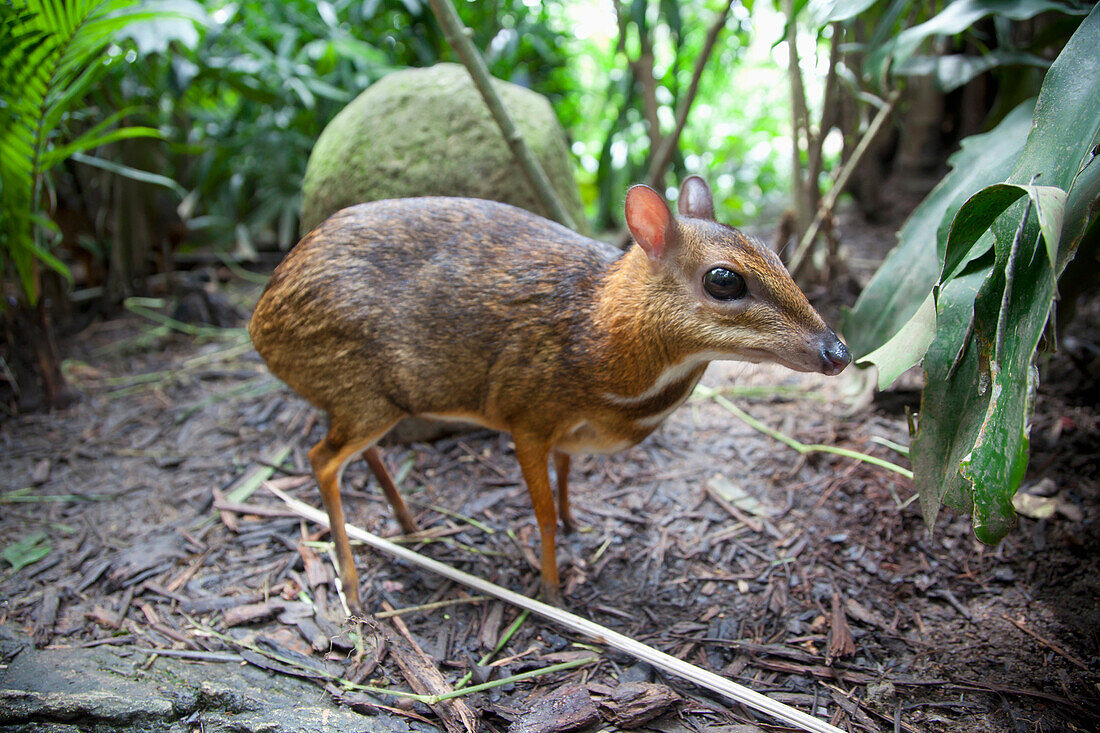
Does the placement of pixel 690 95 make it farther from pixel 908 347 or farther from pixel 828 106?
pixel 908 347

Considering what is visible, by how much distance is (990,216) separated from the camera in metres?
2.08

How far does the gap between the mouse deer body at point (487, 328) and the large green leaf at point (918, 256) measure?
2.75ft

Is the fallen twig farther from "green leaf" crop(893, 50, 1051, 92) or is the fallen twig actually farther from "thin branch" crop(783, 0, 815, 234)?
"thin branch" crop(783, 0, 815, 234)

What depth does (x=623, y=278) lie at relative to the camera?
8.75 feet

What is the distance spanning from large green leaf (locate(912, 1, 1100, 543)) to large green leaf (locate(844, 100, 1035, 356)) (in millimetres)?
605

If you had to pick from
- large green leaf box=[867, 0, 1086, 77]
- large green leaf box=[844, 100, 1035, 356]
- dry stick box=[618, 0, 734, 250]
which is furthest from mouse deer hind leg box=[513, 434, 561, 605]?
large green leaf box=[867, 0, 1086, 77]

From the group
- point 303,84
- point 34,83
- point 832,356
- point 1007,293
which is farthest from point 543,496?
point 303,84

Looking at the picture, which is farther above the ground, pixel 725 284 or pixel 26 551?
pixel 725 284

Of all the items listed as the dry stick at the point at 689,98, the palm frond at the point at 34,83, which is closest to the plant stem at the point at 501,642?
the dry stick at the point at 689,98

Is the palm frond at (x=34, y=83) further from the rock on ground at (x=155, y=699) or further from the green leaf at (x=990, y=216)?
the green leaf at (x=990, y=216)

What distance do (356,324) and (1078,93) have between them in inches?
102

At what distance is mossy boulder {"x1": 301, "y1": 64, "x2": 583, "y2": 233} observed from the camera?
401 cm

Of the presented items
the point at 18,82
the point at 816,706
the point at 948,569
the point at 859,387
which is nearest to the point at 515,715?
the point at 816,706

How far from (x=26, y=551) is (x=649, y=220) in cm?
324
